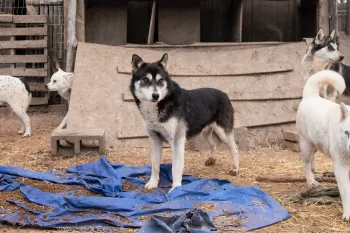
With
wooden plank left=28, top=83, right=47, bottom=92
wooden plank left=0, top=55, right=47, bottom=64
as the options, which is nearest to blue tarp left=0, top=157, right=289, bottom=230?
wooden plank left=28, top=83, right=47, bottom=92

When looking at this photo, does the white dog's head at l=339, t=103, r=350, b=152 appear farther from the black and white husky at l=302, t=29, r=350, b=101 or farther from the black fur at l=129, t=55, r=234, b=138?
the black and white husky at l=302, t=29, r=350, b=101

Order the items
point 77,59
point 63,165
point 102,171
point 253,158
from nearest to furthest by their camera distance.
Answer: point 102,171 < point 63,165 < point 253,158 < point 77,59

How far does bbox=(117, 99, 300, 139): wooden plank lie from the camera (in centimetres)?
858

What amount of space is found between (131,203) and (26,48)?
779 cm

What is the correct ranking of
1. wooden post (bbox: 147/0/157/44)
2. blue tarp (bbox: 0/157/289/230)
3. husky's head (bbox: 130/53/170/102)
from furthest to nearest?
wooden post (bbox: 147/0/157/44) < husky's head (bbox: 130/53/170/102) < blue tarp (bbox: 0/157/289/230)

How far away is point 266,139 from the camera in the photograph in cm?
888

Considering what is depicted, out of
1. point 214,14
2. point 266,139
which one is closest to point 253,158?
point 266,139

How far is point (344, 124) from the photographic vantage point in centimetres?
433

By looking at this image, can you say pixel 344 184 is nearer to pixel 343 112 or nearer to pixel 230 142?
pixel 343 112

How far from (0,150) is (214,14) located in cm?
676

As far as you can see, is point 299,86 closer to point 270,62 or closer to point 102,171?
point 270,62

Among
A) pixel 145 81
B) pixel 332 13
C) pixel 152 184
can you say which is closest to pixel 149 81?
pixel 145 81

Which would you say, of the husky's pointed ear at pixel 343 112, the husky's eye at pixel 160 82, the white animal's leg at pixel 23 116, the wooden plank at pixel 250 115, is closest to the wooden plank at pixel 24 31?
the white animal's leg at pixel 23 116

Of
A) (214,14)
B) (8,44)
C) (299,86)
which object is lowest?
(299,86)
